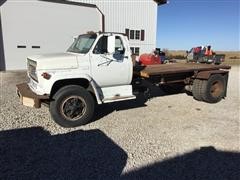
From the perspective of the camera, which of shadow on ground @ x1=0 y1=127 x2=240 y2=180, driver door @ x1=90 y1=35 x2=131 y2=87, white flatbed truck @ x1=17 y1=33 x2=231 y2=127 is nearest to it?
shadow on ground @ x1=0 y1=127 x2=240 y2=180

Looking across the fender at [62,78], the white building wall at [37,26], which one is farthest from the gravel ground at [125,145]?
the white building wall at [37,26]

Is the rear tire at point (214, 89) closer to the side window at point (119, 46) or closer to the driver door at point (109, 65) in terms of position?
the driver door at point (109, 65)

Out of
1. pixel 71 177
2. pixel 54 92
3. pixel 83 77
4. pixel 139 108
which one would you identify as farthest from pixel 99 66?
pixel 71 177

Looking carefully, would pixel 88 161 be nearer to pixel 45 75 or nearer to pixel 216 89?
pixel 45 75

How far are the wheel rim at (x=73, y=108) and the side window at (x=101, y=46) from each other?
137 cm

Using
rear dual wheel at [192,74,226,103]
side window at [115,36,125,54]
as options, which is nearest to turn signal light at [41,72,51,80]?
side window at [115,36,125,54]

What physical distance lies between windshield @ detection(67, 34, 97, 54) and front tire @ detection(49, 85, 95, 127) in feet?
3.70

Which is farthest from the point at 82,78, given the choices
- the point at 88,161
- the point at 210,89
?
the point at 210,89

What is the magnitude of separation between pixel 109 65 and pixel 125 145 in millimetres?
2408

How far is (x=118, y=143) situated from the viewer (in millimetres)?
5102

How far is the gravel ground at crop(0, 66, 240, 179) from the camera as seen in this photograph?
13.2 ft

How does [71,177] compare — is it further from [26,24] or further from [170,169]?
[26,24]

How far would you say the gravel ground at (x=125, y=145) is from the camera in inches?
158

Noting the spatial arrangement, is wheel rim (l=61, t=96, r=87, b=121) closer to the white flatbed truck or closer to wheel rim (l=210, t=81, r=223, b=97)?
the white flatbed truck
